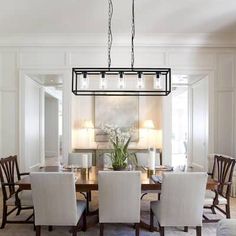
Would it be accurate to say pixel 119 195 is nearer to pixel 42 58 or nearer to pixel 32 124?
pixel 42 58

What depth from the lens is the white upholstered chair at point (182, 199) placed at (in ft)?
10.2

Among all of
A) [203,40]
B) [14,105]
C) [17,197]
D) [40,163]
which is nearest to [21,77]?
[14,105]

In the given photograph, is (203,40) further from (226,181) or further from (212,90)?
(226,181)

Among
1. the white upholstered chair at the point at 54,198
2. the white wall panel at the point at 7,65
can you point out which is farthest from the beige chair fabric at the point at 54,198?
the white wall panel at the point at 7,65

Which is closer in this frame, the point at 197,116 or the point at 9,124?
the point at 9,124

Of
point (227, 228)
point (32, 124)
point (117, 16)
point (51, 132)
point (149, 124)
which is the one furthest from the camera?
point (51, 132)

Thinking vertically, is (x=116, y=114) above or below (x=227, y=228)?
above

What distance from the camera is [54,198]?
315 centimetres

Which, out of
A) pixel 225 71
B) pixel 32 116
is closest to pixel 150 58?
pixel 225 71

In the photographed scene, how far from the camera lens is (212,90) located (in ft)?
20.2

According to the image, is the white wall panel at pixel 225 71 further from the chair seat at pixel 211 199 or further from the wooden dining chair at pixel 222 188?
the chair seat at pixel 211 199

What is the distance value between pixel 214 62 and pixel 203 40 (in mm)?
486

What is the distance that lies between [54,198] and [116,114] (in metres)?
4.33

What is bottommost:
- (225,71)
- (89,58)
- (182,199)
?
(182,199)
